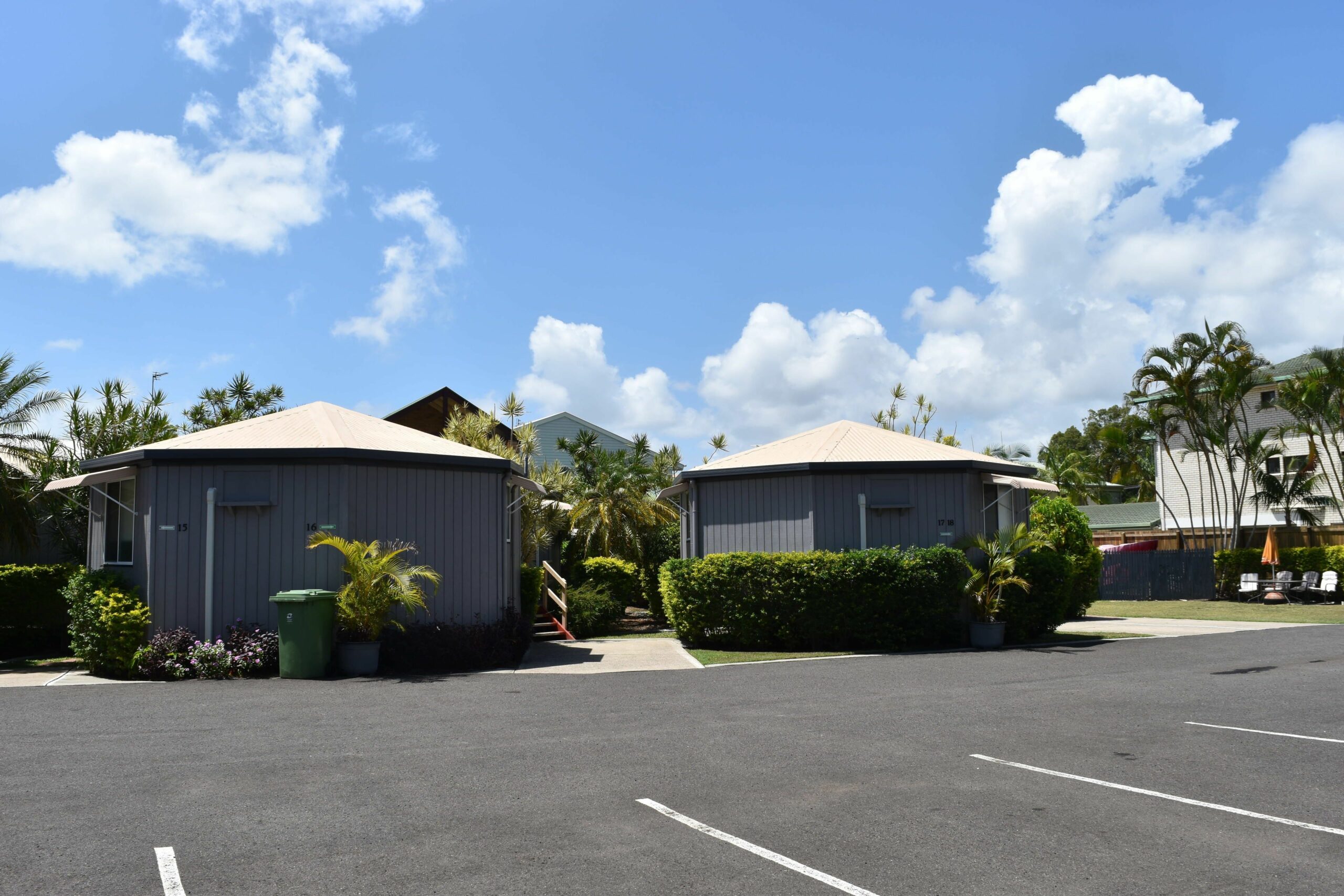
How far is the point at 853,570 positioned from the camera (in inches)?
647

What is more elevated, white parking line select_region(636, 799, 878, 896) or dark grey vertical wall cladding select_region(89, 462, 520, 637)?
dark grey vertical wall cladding select_region(89, 462, 520, 637)

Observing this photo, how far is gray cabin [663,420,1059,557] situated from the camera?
17609 millimetres

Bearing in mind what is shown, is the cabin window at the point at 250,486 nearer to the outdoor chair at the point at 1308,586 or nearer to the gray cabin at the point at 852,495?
the gray cabin at the point at 852,495

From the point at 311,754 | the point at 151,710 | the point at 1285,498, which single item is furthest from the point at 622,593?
the point at 1285,498

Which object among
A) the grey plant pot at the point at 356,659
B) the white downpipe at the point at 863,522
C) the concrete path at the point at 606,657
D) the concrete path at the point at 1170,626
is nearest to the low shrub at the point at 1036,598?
the white downpipe at the point at 863,522

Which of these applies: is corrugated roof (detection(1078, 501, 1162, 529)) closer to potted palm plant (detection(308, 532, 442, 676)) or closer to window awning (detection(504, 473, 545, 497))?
window awning (detection(504, 473, 545, 497))

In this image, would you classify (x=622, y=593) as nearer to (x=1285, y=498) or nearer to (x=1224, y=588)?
(x=1224, y=588)

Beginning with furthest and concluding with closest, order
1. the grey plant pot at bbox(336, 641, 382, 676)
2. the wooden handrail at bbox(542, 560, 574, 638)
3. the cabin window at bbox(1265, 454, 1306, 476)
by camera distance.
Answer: the cabin window at bbox(1265, 454, 1306, 476), the wooden handrail at bbox(542, 560, 574, 638), the grey plant pot at bbox(336, 641, 382, 676)

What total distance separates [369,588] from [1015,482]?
37.7 ft

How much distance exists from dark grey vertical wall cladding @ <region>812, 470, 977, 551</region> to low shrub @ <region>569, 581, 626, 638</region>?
17.9 feet

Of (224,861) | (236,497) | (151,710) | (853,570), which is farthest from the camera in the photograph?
(853,570)

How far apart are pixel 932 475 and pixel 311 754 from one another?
1247 cm

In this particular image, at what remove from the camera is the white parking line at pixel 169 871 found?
4.77 meters

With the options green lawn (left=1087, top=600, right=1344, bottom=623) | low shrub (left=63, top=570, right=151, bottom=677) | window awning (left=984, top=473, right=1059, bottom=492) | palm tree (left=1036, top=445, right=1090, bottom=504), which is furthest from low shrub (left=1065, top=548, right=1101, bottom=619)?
palm tree (left=1036, top=445, right=1090, bottom=504)
